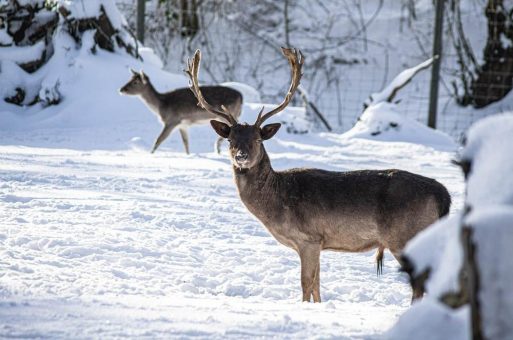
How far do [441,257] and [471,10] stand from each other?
1958 cm

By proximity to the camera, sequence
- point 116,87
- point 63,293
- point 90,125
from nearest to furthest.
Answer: point 63,293 < point 90,125 < point 116,87

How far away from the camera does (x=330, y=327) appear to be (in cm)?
384

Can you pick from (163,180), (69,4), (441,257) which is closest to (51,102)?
(69,4)

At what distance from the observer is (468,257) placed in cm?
247

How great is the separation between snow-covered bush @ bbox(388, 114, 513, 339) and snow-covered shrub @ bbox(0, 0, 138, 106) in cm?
1205

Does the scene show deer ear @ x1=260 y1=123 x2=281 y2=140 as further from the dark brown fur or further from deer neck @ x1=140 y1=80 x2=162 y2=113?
deer neck @ x1=140 y1=80 x2=162 y2=113

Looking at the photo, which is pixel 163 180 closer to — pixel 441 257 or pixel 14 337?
pixel 14 337

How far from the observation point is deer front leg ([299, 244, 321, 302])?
559cm

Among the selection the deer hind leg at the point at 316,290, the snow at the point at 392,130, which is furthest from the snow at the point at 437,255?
the snow at the point at 392,130

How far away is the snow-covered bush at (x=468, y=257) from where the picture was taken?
2.42m

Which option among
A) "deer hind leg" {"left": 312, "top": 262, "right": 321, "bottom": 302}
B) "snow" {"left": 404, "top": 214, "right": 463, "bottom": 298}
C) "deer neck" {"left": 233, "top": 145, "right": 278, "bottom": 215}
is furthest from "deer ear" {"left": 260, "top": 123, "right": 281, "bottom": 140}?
"snow" {"left": 404, "top": 214, "right": 463, "bottom": 298}

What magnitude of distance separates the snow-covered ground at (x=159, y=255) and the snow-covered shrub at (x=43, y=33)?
257cm

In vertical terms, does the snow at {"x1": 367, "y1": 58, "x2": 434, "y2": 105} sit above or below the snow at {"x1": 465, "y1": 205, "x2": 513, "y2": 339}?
→ below

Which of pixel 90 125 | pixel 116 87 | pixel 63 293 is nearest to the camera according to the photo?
pixel 63 293
